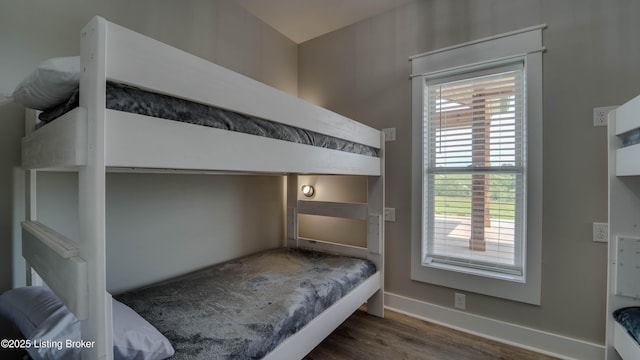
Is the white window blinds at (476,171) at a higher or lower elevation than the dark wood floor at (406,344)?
higher

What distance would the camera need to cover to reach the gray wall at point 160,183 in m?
1.30

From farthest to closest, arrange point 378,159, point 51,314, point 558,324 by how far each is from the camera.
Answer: point 378,159 < point 558,324 < point 51,314

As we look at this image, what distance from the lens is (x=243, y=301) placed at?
1.39 m

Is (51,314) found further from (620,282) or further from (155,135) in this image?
(620,282)

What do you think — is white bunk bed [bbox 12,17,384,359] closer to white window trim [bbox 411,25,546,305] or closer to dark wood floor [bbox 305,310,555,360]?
dark wood floor [bbox 305,310,555,360]

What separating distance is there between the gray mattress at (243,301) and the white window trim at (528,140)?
23.9 inches

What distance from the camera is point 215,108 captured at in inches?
39.4

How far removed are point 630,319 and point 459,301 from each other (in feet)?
3.15

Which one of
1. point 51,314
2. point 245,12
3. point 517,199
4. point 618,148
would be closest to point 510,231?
point 517,199

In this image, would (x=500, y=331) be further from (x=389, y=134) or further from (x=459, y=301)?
(x=389, y=134)

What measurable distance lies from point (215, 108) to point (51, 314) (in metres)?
0.91

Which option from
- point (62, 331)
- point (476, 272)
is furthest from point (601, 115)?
point (62, 331)

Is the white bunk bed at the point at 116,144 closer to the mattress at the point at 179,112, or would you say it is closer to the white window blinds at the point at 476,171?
the mattress at the point at 179,112

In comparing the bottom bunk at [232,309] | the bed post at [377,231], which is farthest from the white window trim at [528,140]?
the bottom bunk at [232,309]
